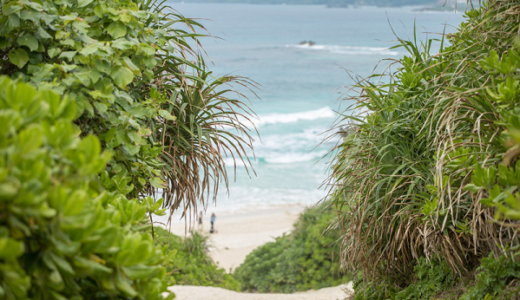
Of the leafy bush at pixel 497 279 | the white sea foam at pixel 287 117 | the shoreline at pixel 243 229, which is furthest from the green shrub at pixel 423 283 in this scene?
the white sea foam at pixel 287 117

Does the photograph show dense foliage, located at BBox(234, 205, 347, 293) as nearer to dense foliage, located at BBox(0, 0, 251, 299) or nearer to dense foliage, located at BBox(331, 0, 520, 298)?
dense foliage, located at BBox(331, 0, 520, 298)

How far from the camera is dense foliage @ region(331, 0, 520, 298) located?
2.57 m

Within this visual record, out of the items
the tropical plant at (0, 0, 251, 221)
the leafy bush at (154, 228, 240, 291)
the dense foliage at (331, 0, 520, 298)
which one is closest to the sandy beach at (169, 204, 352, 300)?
the leafy bush at (154, 228, 240, 291)

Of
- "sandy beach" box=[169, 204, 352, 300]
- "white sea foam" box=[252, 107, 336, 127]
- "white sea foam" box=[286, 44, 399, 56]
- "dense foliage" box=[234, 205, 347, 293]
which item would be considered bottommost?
"sandy beach" box=[169, 204, 352, 300]

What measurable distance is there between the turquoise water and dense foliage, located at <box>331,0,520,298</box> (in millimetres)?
390

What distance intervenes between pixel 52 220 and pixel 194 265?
7.58m

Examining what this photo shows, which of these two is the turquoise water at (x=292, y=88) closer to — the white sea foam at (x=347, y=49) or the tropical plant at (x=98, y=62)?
the white sea foam at (x=347, y=49)

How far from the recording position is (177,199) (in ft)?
10.7

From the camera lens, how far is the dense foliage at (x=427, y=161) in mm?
2572

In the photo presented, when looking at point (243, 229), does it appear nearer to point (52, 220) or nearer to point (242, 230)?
point (242, 230)

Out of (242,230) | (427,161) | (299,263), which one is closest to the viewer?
(427,161)

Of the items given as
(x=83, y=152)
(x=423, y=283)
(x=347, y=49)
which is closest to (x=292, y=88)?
(x=347, y=49)

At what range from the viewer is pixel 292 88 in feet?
135

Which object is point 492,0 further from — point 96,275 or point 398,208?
point 96,275
